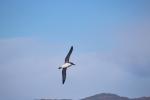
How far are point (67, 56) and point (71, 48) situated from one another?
0.76m

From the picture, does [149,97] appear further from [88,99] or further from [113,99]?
[88,99]

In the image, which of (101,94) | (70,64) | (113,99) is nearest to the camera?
(70,64)

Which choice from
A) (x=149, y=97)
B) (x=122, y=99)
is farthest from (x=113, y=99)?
(x=149, y=97)

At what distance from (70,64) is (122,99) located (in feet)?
458

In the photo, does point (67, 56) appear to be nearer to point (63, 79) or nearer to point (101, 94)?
point (63, 79)

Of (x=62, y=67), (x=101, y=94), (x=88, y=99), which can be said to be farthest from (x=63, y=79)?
(x=101, y=94)

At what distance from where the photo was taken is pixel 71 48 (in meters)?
32.2

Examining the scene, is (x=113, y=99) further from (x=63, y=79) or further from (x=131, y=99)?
(x=63, y=79)

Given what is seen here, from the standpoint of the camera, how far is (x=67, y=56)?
31969mm

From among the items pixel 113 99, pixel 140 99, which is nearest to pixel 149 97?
pixel 140 99

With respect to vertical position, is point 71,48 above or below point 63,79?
above

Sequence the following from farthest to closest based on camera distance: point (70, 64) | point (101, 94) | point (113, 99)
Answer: point (101, 94) → point (113, 99) → point (70, 64)

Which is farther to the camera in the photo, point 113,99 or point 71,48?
point 113,99

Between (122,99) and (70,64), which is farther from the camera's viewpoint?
(122,99)
